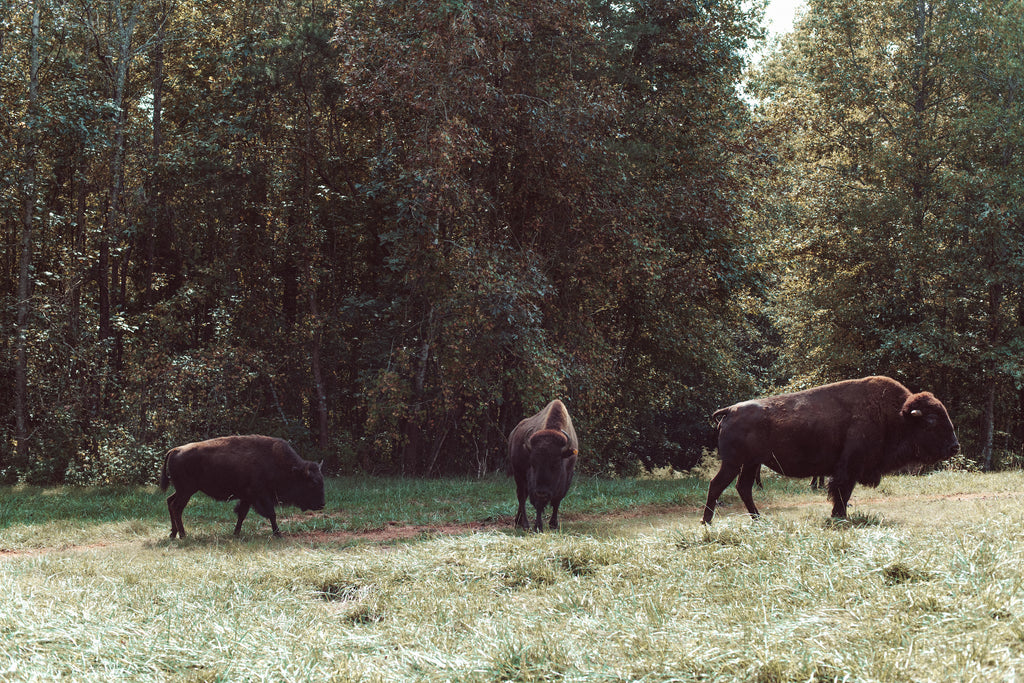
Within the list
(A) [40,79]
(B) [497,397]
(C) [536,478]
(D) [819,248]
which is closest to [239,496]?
(C) [536,478]

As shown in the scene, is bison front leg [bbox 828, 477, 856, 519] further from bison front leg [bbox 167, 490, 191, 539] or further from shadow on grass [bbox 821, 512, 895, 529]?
bison front leg [bbox 167, 490, 191, 539]

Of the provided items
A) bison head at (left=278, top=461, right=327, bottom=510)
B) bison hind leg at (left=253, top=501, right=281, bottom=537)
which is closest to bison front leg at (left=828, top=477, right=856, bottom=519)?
bison head at (left=278, top=461, right=327, bottom=510)

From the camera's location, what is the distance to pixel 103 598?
7.28 m

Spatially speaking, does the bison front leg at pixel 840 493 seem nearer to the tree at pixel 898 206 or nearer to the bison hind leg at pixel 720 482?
the bison hind leg at pixel 720 482

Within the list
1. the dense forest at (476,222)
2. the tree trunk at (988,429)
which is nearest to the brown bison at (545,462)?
the dense forest at (476,222)

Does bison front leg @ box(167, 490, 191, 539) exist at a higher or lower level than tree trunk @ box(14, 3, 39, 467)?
lower

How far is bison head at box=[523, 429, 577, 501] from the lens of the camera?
37.1 feet

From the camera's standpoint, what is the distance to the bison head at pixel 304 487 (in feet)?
44.0

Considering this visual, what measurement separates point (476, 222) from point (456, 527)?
9654mm

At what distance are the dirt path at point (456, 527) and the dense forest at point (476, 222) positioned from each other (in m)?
5.42

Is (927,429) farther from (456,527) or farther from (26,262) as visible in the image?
(26,262)

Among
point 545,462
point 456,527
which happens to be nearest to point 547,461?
point 545,462

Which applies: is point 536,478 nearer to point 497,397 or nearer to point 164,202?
point 497,397

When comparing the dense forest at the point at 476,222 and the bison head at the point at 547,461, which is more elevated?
the dense forest at the point at 476,222
